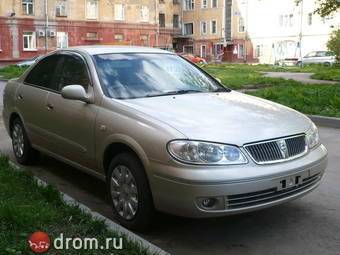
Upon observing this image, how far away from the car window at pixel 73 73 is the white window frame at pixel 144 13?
50253mm

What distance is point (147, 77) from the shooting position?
5445 millimetres

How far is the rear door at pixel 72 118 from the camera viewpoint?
17.0ft

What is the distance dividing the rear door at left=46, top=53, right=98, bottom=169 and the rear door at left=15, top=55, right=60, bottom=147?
0.57ft

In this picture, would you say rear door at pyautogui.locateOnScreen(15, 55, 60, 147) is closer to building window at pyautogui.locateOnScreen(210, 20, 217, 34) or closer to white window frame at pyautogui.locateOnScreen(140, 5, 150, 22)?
white window frame at pyautogui.locateOnScreen(140, 5, 150, 22)

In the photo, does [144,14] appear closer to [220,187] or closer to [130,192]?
[130,192]

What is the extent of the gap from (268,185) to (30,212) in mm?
1976

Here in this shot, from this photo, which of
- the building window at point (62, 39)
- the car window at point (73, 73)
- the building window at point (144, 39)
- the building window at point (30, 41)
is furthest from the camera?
the building window at point (144, 39)

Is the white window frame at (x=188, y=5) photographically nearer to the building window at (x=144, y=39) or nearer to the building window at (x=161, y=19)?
the building window at (x=161, y=19)

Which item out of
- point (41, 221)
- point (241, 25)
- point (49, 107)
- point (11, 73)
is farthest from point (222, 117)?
point (241, 25)

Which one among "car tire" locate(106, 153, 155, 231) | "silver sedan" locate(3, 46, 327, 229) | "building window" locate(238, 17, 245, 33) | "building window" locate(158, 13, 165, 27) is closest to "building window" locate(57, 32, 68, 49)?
"building window" locate(158, 13, 165, 27)

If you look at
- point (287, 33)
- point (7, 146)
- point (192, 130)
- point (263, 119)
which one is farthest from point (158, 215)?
point (287, 33)

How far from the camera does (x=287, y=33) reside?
52719 millimetres

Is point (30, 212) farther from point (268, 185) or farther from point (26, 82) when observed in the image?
point (26, 82)

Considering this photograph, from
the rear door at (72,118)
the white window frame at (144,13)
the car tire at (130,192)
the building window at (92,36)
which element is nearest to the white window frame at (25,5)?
the building window at (92,36)
